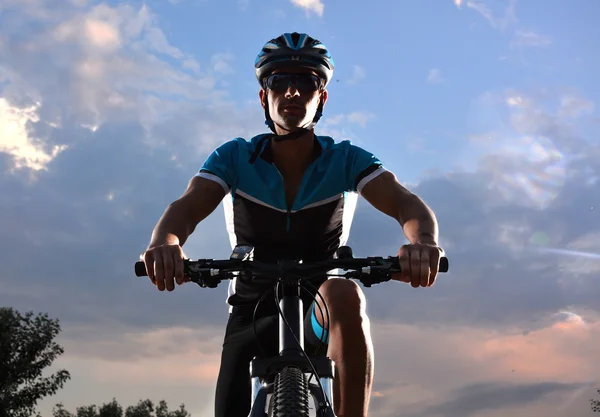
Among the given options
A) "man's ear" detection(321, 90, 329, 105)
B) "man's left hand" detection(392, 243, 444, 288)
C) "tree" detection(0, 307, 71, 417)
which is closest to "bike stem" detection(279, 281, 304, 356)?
"man's left hand" detection(392, 243, 444, 288)

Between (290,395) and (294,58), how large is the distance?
10.5ft

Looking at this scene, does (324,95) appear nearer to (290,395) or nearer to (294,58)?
(294,58)

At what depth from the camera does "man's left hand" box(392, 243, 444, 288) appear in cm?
331

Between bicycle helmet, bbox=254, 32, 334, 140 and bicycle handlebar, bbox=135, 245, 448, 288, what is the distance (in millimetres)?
2154

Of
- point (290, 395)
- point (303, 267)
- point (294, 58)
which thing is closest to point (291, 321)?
point (303, 267)

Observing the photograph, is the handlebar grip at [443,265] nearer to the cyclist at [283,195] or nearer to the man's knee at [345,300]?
the man's knee at [345,300]

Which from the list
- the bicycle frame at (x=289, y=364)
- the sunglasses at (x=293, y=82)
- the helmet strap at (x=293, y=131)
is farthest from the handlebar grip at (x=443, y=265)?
the sunglasses at (x=293, y=82)

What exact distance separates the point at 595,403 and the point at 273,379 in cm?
4929

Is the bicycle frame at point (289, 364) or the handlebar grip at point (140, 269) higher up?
the handlebar grip at point (140, 269)

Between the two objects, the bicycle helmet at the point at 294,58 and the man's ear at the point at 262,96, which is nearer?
the bicycle helmet at the point at 294,58

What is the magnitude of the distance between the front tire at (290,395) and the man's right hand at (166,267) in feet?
2.41

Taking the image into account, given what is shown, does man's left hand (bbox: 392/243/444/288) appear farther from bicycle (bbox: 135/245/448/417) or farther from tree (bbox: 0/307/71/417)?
tree (bbox: 0/307/71/417)

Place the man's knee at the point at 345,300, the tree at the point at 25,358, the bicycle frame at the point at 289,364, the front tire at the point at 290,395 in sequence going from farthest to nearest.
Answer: the tree at the point at 25,358, the man's knee at the point at 345,300, the bicycle frame at the point at 289,364, the front tire at the point at 290,395

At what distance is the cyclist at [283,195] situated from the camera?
461 cm
